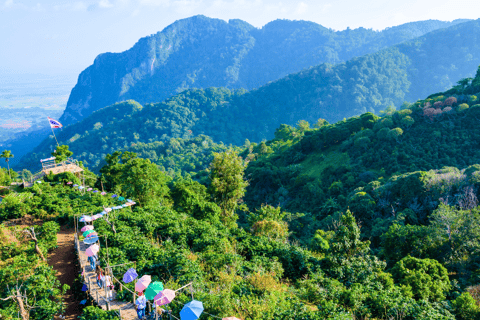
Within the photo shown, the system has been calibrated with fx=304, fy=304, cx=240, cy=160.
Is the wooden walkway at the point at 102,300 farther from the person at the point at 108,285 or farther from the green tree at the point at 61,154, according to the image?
the green tree at the point at 61,154

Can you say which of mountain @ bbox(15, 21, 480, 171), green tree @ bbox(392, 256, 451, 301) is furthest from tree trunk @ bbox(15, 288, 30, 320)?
mountain @ bbox(15, 21, 480, 171)

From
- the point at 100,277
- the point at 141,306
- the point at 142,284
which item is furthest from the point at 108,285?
the point at 141,306

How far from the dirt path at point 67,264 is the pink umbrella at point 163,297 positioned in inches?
176

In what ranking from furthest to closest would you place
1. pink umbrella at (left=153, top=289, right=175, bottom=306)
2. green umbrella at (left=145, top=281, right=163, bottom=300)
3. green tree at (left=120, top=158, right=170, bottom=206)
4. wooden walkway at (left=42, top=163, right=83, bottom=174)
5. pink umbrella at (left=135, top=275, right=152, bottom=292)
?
wooden walkway at (left=42, top=163, right=83, bottom=174)
green tree at (left=120, top=158, right=170, bottom=206)
pink umbrella at (left=135, top=275, right=152, bottom=292)
green umbrella at (left=145, top=281, right=163, bottom=300)
pink umbrella at (left=153, top=289, right=175, bottom=306)

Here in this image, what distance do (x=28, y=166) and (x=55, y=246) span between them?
135m

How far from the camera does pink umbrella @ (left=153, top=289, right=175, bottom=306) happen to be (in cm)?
1084

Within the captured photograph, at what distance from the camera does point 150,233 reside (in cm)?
1955

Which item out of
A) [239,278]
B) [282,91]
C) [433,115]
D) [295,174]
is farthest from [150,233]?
[282,91]

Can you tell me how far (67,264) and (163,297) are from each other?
864 cm

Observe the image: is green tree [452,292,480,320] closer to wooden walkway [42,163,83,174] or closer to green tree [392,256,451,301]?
green tree [392,256,451,301]

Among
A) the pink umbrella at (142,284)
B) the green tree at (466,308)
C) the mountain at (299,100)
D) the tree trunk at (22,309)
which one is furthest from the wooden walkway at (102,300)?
the mountain at (299,100)

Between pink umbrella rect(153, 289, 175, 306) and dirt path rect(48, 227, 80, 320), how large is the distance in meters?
4.47

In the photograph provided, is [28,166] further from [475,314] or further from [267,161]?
[475,314]

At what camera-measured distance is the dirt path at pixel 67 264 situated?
42.9 feet
